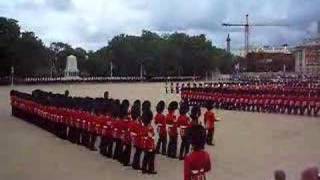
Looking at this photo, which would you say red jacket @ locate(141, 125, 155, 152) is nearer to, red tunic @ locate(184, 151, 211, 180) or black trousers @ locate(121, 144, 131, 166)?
black trousers @ locate(121, 144, 131, 166)

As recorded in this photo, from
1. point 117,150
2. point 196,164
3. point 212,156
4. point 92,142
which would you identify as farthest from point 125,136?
point 196,164

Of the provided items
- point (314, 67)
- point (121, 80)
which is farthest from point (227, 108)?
point (314, 67)

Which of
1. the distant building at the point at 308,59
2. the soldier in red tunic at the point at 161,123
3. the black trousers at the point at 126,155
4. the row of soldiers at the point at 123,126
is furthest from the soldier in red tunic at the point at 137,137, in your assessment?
the distant building at the point at 308,59

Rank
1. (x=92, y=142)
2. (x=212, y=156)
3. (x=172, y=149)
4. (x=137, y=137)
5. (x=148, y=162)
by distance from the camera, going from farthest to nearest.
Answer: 1. (x=92, y=142)
2. (x=212, y=156)
3. (x=172, y=149)
4. (x=148, y=162)
5. (x=137, y=137)

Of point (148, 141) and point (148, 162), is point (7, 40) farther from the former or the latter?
point (148, 141)

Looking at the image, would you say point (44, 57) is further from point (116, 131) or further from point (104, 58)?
point (116, 131)

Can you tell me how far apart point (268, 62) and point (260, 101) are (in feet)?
379

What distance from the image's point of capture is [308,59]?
429 feet

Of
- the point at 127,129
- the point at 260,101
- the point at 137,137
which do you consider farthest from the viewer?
the point at 260,101

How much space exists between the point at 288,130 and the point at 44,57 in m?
76.4

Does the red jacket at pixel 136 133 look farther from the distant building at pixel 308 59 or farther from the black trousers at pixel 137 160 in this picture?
the distant building at pixel 308 59

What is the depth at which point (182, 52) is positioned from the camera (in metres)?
115

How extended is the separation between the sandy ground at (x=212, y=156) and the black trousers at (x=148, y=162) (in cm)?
22

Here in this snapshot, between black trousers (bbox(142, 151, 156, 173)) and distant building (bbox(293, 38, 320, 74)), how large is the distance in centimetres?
11324
